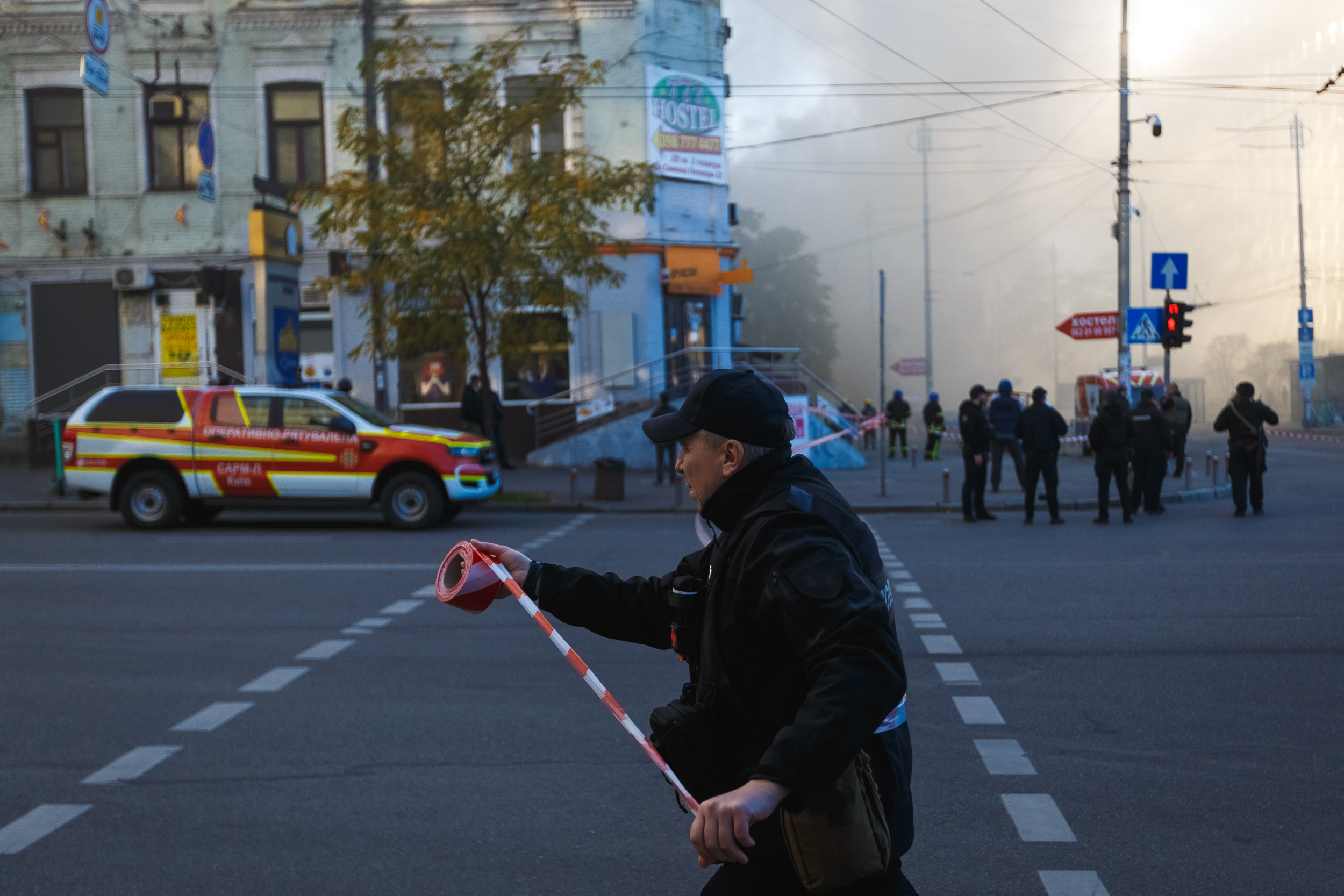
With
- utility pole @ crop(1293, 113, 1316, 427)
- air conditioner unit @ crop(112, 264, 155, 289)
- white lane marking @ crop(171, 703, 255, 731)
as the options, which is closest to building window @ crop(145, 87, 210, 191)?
air conditioner unit @ crop(112, 264, 155, 289)

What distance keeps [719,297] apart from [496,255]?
40.0 feet

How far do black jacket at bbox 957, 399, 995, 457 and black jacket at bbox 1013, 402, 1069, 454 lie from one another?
46 centimetres

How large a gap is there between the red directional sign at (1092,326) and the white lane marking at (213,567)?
1554cm

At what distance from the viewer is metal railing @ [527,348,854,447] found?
1118 inches

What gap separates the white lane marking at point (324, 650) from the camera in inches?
330

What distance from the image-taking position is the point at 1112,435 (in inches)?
674

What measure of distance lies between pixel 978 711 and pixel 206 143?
25.4 m

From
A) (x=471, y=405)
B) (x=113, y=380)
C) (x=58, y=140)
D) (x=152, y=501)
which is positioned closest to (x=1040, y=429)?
(x=152, y=501)

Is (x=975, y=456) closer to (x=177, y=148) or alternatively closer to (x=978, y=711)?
(x=978, y=711)

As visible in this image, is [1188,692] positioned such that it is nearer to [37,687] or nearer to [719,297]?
[37,687]

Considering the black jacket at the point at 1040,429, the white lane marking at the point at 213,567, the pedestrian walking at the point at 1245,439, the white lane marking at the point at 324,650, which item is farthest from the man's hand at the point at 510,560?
the pedestrian walking at the point at 1245,439

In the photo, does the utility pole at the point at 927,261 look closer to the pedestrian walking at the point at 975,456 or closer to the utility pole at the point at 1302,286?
the utility pole at the point at 1302,286

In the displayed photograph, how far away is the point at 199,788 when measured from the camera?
18.2ft

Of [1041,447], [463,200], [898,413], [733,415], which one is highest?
[463,200]
